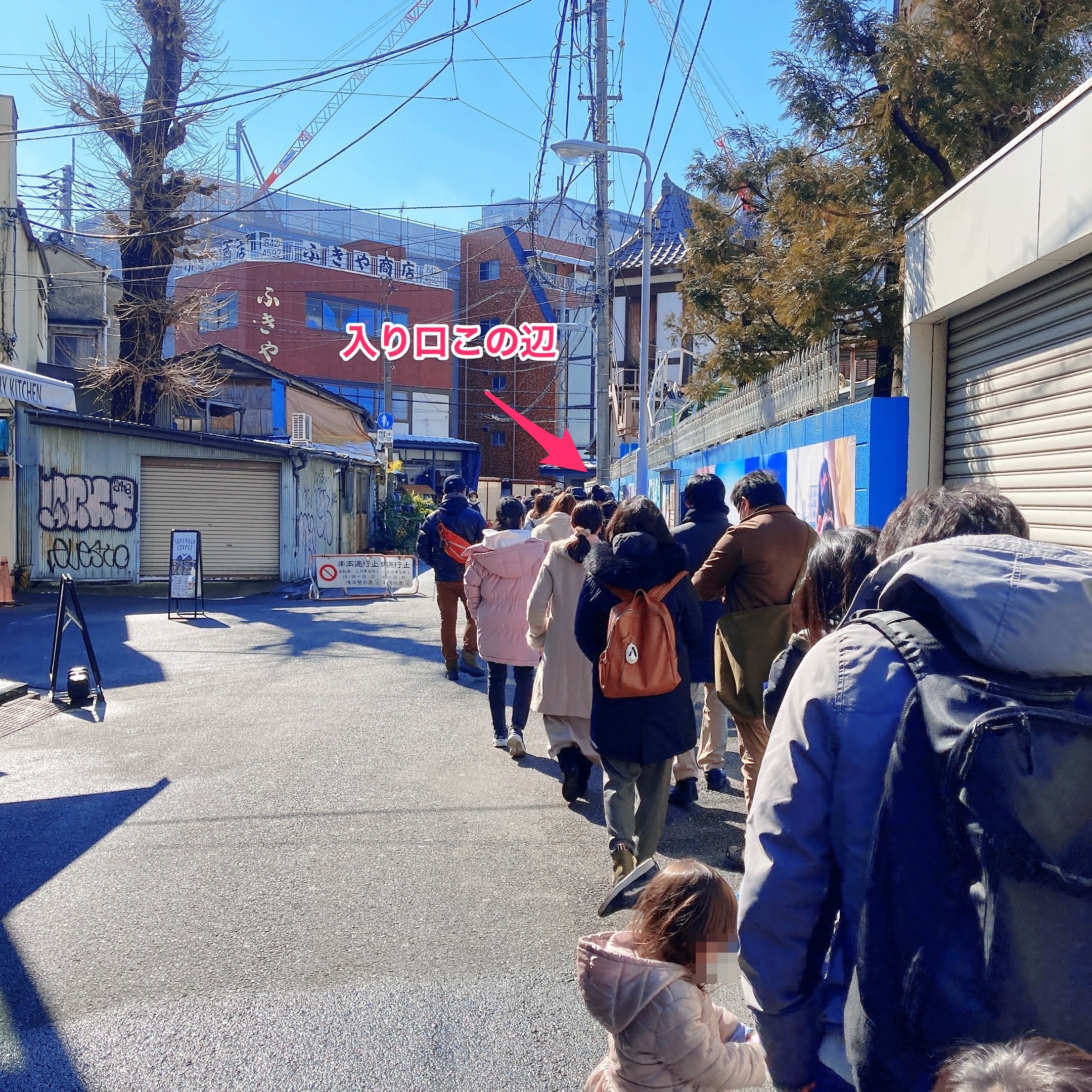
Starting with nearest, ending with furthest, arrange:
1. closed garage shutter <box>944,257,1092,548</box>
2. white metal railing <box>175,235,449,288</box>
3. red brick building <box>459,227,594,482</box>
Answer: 1. closed garage shutter <box>944,257,1092,548</box>
2. white metal railing <box>175,235,449,288</box>
3. red brick building <box>459,227,594,482</box>

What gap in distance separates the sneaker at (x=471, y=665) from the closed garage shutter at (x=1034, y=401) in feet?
16.6

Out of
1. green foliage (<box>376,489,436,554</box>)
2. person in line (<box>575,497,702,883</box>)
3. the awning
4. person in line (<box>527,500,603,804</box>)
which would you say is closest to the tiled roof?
green foliage (<box>376,489,436,554</box>)

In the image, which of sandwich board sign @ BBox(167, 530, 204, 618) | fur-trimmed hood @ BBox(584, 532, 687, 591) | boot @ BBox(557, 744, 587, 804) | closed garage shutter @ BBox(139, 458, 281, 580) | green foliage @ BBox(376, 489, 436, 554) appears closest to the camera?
fur-trimmed hood @ BBox(584, 532, 687, 591)

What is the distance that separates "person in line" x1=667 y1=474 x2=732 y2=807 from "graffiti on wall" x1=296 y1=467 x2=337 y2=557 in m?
16.1

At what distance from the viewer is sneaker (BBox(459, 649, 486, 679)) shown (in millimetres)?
10062

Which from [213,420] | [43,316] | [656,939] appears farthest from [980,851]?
[213,420]

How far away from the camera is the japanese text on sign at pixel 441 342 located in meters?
40.4

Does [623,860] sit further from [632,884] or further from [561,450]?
[561,450]

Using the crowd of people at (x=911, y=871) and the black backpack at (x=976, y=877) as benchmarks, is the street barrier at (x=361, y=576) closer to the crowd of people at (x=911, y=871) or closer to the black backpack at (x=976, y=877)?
the crowd of people at (x=911, y=871)

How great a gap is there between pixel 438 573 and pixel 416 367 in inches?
1506

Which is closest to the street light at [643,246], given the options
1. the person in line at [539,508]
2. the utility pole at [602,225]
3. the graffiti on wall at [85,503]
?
the utility pole at [602,225]

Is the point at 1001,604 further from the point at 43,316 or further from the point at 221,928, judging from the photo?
the point at 43,316

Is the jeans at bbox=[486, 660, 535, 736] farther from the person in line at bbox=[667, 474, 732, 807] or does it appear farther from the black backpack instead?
the black backpack

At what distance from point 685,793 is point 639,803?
4.38 ft
